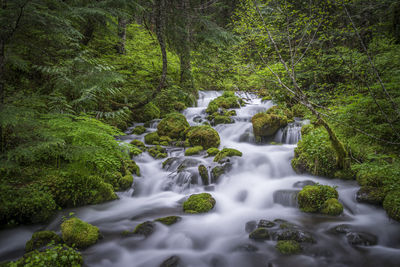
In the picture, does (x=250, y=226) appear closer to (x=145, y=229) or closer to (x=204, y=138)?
(x=145, y=229)

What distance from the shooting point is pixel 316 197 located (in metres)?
5.05

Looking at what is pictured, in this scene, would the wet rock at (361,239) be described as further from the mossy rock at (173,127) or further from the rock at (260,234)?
the mossy rock at (173,127)

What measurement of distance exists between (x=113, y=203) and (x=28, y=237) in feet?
6.01

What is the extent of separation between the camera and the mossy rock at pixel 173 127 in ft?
33.4

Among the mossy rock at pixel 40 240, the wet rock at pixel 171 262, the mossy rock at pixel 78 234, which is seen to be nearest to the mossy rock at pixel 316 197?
the wet rock at pixel 171 262

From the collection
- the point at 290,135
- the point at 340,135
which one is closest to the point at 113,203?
Answer: the point at 340,135

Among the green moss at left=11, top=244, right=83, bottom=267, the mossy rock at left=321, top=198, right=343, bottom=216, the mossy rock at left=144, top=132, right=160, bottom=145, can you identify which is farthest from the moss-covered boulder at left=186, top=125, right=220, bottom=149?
the green moss at left=11, top=244, right=83, bottom=267

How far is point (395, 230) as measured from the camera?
13.8ft

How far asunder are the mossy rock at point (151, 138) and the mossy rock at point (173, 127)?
1.41ft

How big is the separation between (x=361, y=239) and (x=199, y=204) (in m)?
3.34

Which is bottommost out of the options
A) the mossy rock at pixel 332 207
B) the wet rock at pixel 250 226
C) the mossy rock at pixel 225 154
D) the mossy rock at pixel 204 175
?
the wet rock at pixel 250 226

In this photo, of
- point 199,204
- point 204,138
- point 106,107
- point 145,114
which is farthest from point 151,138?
point 199,204

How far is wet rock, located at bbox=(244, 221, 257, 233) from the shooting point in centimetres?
467

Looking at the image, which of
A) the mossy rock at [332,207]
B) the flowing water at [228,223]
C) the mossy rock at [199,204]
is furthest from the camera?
the mossy rock at [199,204]
